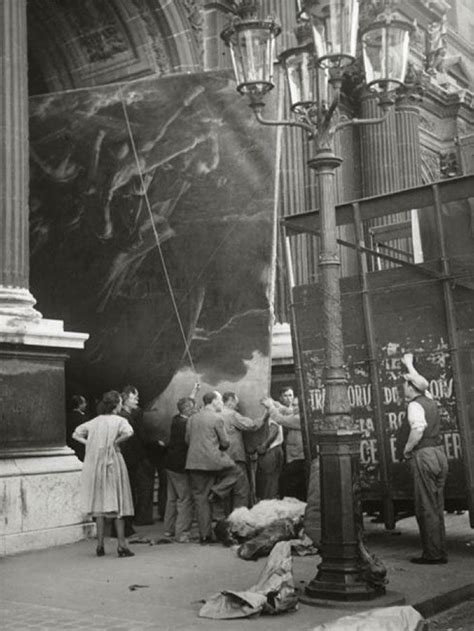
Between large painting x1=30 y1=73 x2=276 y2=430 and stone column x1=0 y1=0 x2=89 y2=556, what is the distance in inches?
50.6

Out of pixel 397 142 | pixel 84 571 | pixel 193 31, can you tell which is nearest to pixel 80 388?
pixel 84 571

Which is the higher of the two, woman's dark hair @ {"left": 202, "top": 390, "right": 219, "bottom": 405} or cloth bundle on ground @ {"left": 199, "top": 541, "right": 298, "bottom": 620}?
woman's dark hair @ {"left": 202, "top": 390, "right": 219, "bottom": 405}

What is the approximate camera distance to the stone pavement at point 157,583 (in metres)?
6.39

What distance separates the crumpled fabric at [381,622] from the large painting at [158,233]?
5.11m

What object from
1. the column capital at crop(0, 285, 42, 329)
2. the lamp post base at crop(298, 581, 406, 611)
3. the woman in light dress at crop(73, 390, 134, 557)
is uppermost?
the column capital at crop(0, 285, 42, 329)

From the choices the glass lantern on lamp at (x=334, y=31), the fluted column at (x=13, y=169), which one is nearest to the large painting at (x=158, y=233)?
the fluted column at (x=13, y=169)

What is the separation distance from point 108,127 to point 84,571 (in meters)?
6.15

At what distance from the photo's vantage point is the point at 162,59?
1499 cm

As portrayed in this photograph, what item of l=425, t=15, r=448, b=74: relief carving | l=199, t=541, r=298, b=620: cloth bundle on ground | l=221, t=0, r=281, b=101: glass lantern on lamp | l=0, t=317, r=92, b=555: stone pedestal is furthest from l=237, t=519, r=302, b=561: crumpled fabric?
l=425, t=15, r=448, b=74: relief carving

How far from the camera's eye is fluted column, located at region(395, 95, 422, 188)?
66.5 ft

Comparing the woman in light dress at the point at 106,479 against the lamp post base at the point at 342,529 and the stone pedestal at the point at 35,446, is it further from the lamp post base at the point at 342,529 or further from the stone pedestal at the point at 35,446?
the lamp post base at the point at 342,529

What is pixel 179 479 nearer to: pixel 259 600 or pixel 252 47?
pixel 259 600

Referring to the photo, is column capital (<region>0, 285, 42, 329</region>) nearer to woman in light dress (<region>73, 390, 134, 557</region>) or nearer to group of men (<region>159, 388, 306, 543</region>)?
woman in light dress (<region>73, 390, 134, 557</region>)

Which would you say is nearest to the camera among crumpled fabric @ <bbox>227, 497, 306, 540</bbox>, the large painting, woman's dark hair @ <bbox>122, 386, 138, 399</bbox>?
crumpled fabric @ <bbox>227, 497, 306, 540</bbox>
